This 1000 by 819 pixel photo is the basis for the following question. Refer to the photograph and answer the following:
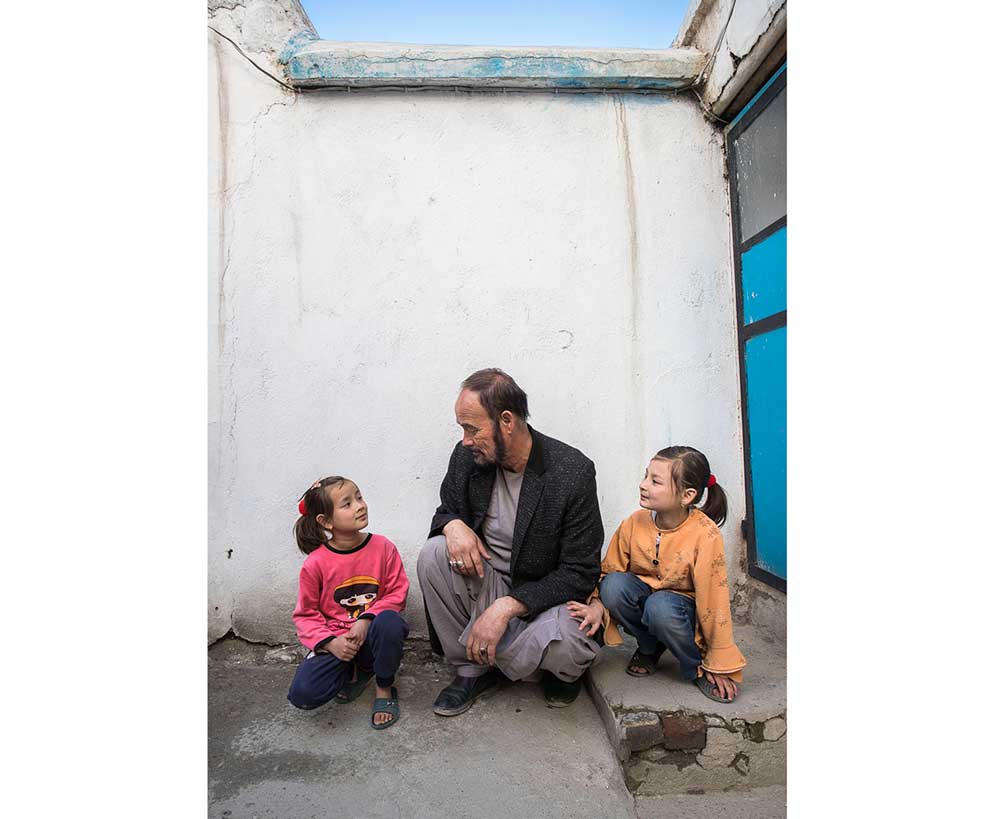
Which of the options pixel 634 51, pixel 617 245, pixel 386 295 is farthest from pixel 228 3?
pixel 617 245

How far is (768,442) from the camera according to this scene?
2820 mm

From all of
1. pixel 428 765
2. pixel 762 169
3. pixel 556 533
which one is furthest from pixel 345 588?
pixel 762 169

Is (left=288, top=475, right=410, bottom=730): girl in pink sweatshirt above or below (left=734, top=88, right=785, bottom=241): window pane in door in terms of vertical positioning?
below

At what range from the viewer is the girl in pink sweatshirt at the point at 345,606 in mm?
2340

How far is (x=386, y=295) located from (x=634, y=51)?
1.54m

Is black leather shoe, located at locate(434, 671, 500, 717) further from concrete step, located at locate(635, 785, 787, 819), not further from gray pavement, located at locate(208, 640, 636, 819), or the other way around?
concrete step, located at locate(635, 785, 787, 819)

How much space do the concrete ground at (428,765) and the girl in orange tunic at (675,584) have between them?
0.33 meters

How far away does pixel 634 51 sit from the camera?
3051 mm

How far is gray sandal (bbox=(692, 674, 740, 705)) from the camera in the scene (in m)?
2.17

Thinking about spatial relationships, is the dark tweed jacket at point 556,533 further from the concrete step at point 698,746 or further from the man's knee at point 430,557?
the concrete step at point 698,746

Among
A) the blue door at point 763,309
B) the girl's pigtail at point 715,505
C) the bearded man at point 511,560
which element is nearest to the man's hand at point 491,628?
the bearded man at point 511,560

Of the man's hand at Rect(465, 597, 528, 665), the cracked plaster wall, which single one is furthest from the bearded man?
the cracked plaster wall

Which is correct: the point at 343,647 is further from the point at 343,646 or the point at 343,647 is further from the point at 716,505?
the point at 716,505
